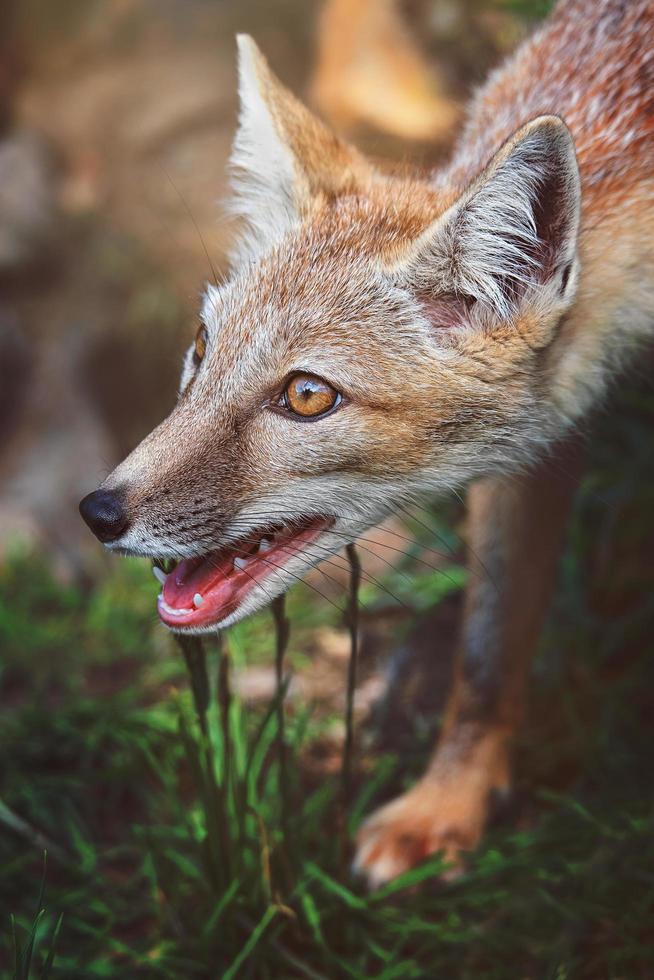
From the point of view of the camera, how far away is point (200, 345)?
9.00 ft

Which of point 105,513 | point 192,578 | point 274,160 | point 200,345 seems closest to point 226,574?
point 192,578

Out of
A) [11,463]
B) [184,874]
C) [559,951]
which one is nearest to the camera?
[559,951]

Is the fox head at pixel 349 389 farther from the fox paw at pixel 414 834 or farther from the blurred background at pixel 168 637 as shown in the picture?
the fox paw at pixel 414 834

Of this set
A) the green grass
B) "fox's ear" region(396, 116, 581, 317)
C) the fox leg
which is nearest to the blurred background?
the green grass

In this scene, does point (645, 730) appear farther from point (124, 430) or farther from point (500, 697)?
point (124, 430)

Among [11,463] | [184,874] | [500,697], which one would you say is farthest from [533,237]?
[11,463]

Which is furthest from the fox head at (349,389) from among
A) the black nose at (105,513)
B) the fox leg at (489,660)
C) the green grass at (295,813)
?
the fox leg at (489,660)

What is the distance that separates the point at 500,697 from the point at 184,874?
1.30 m

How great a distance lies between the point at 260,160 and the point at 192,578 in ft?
4.50

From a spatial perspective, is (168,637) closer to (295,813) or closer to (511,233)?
(295,813)

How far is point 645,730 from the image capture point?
3764 millimetres

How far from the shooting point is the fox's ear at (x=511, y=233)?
7.47 feet

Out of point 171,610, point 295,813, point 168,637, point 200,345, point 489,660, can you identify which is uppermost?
point 200,345

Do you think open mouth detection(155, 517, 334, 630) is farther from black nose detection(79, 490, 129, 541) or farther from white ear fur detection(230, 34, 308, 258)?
white ear fur detection(230, 34, 308, 258)
